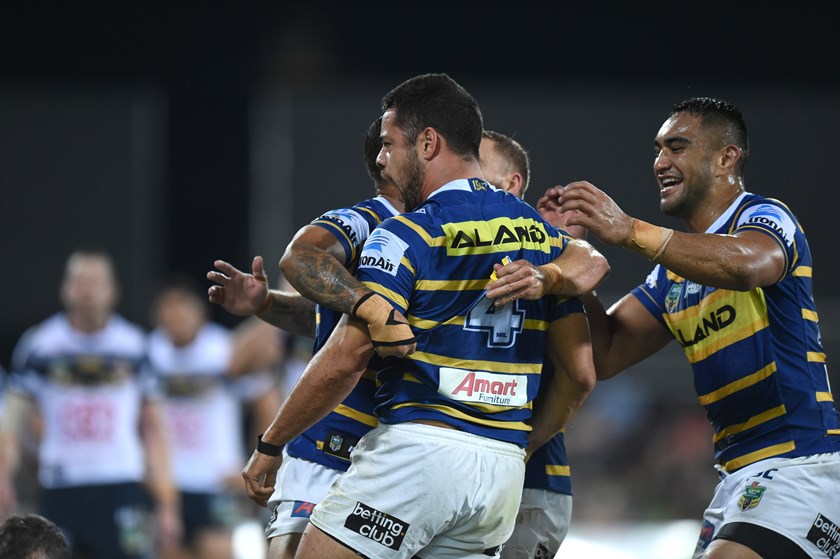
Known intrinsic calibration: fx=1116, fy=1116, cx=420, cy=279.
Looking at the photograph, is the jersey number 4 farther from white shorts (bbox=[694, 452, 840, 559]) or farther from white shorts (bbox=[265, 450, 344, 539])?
white shorts (bbox=[694, 452, 840, 559])

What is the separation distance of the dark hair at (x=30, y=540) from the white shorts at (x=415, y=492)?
4.34 feet

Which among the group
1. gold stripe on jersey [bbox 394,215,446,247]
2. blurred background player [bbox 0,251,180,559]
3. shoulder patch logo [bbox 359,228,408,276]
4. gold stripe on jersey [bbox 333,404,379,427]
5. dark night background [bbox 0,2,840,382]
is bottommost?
blurred background player [bbox 0,251,180,559]

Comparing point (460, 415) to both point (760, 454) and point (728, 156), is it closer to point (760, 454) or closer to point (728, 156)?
point (760, 454)

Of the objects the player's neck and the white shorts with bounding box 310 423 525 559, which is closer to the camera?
the white shorts with bounding box 310 423 525 559

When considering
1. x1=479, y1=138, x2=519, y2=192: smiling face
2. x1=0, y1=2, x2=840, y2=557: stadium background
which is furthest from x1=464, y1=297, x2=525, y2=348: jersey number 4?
x1=0, y1=2, x2=840, y2=557: stadium background

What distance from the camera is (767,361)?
4695 mm

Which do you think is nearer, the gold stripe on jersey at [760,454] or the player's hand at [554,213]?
the gold stripe on jersey at [760,454]

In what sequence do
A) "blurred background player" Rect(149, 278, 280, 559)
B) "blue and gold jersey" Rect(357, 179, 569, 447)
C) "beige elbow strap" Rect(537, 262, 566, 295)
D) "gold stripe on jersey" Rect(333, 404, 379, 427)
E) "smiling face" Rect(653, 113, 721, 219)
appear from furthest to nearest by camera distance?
"blurred background player" Rect(149, 278, 280, 559) < "smiling face" Rect(653, 113, 721, 219) < "gold stripe on jersey" Rect(333, 404, 379, 427) < "beige elbow strap" Rect(537, 262, 566, 295) < "blue and gold jersey" Rect(357, 179, 569, 447)

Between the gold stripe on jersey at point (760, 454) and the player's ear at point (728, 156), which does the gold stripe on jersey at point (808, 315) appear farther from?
the player's ear at point (728, 156)

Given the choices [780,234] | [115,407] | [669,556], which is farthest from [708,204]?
[115,407]

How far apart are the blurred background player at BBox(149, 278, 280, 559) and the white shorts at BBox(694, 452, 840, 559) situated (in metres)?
6.52

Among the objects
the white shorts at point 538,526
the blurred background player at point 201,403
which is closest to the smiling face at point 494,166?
the white shorts at point 538,526

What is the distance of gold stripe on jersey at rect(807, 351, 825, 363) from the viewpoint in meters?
4.73

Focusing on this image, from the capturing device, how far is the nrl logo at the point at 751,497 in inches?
180
